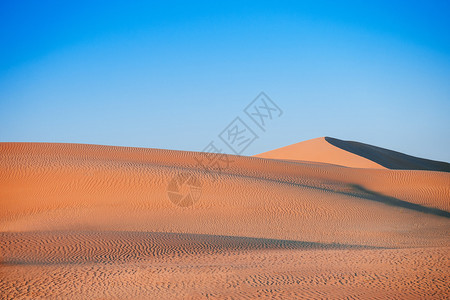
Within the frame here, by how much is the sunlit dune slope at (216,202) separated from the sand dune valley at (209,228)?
7cm

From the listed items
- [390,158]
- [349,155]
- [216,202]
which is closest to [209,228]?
[216,202]

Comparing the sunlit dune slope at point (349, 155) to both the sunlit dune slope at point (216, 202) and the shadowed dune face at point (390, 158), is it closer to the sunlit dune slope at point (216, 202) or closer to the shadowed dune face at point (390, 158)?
the shadowed dune face at point (390, 158)

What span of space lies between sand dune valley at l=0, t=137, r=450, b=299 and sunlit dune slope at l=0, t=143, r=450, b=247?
0.25ft

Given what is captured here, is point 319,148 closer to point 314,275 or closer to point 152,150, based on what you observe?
point 152,150

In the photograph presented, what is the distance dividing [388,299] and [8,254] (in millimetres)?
7896

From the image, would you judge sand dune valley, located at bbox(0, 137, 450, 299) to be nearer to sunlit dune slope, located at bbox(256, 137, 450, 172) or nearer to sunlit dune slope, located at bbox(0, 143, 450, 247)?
sunlit dune slope, located at bbox(0, 143, 450, 247)

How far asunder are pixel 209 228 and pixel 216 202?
2844 mm

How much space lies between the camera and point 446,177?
76.9 ft

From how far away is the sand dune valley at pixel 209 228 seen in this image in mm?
6488

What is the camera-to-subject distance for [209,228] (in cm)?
1361

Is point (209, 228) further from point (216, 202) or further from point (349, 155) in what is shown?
point (349, 155)

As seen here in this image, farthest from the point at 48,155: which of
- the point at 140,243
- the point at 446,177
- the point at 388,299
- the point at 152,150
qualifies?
the point at 446,177

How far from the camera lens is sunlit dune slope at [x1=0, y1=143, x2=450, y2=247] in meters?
13.6

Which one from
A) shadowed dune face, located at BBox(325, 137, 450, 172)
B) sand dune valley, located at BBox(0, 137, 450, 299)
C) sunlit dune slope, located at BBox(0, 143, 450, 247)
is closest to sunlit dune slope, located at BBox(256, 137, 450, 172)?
shadowed dune face, located at BBox(325, 137, 450, 172)
